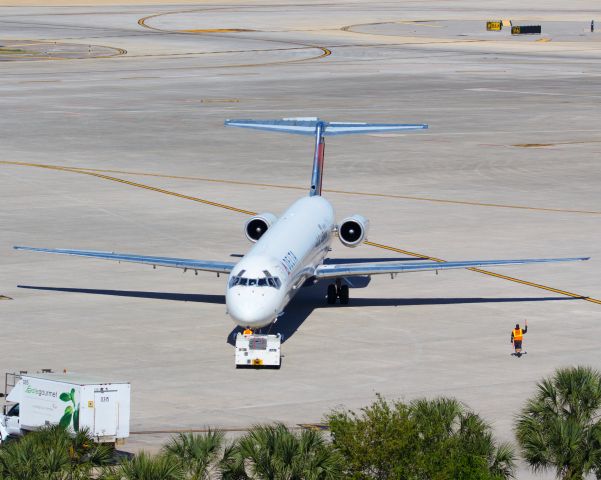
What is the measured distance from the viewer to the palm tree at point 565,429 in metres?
26.9

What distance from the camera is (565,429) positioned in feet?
88.6

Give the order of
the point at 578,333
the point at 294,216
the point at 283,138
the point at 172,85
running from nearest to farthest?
the point at 578,333, the point at 294,216, the point at 283,138, the point at 172,85

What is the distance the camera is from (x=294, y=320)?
157 feet

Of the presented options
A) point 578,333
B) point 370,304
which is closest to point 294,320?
point 370,304

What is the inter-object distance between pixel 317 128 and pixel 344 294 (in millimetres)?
8910

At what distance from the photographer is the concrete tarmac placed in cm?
4106

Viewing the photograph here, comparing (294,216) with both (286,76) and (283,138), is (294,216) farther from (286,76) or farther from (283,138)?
(286,76)

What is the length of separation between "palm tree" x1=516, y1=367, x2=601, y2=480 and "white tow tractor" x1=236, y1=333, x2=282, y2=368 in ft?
44.4

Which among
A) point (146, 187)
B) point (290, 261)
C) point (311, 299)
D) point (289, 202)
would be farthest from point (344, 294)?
point (146, 187)

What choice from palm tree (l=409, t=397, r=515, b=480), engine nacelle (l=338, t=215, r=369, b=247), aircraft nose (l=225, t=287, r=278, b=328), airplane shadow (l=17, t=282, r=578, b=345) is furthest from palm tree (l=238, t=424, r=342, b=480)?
engine nacelle (l=338, t=215, r=369, b=247)

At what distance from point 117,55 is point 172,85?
88.6ft

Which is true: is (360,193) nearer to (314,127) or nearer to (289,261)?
(314,127)

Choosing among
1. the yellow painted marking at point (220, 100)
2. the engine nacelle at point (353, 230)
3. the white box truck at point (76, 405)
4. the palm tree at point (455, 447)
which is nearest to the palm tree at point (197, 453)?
the palm tree at point (455, 447)

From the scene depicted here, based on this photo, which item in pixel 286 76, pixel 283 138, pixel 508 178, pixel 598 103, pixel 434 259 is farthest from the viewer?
pixel 286 76
